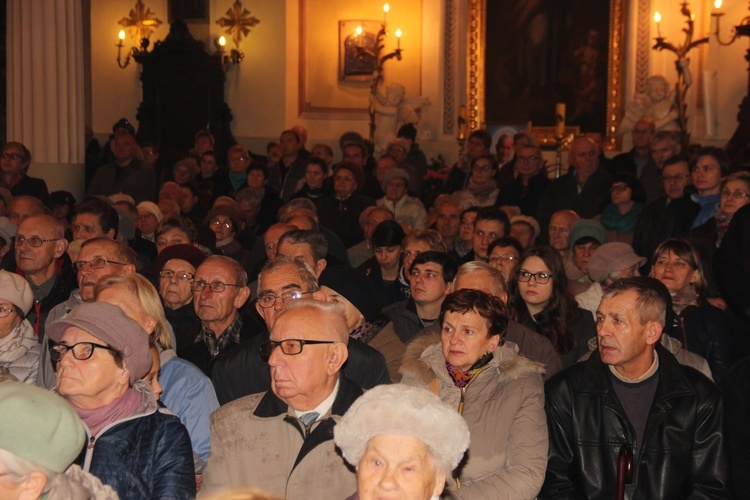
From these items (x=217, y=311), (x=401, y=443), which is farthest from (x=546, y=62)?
(x=401, y=443)

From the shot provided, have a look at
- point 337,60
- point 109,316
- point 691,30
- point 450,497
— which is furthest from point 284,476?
point 337,60

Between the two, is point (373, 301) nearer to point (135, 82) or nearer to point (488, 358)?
point (488, 358)

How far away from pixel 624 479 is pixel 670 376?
0.48 meters

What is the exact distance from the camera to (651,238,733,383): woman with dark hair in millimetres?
5324

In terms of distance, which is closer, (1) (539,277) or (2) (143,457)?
(2) (143,457)

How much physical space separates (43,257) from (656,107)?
1085 centimetres

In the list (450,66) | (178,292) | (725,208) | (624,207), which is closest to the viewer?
(178,292)

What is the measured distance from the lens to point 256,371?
4340 mm

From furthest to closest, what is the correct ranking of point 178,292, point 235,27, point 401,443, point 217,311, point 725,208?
point 235,27
point 725,208
point 178,292
point 217,311
point 401,443

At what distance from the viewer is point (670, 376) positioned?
4188 mm

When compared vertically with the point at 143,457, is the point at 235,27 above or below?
above

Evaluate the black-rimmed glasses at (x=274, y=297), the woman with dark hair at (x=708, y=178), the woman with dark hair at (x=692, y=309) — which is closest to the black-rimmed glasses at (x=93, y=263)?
the black-rimmed glasses at (x=274, y=297)

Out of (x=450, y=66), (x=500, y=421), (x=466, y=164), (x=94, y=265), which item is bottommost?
(x=500, y=421)

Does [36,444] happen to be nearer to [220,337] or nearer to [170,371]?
[170,371]
